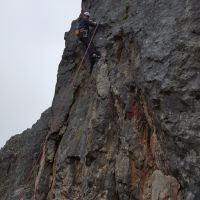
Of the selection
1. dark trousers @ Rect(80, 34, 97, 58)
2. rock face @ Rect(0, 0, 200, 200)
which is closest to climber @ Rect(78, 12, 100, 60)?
dark trousers @ Rect(80, 34, 97, 58)

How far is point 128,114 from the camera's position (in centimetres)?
1329

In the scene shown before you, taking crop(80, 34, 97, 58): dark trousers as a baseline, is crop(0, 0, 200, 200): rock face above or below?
below

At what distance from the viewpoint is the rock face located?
1080 centimetres

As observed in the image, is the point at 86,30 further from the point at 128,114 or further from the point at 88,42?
the point at 128,114

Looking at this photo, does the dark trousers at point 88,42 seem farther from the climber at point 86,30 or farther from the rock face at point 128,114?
the rock face at point 128,114

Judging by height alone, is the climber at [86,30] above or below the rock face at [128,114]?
above

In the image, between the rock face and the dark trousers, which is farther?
the dark trousers

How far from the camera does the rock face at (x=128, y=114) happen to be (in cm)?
1080

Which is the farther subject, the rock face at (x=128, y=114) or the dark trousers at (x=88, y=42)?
the dark trousers at (x=88, y=42)

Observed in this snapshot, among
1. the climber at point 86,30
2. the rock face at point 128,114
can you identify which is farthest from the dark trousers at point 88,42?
the rock face at point 128,114

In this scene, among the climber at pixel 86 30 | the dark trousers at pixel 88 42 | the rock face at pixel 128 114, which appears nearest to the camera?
the rock face at pixel 128 114

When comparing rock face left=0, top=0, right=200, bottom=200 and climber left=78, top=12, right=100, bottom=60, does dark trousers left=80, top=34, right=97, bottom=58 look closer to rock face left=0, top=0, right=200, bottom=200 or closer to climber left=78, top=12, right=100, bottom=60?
climber left=78, top=12, right=100, bottom=60

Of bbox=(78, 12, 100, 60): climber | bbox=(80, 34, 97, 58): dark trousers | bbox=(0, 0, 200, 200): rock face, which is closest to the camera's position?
bbox=(0, 0, 200, 200): rock face

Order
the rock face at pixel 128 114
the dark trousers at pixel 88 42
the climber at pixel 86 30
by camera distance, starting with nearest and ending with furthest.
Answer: the rock face at pixel 128 114, the dark trousers at pixel 88 42, the climber at pixel 86 30
